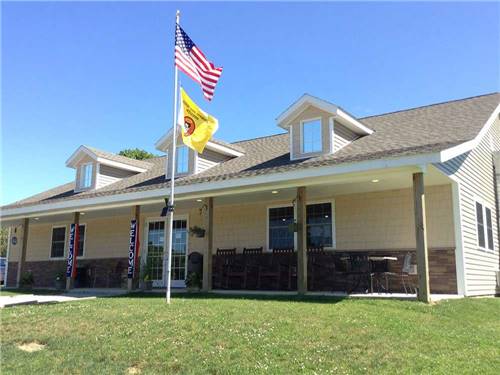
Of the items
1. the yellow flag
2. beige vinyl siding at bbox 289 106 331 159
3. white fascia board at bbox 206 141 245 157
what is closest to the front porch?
beige vinyl siding at bbox 289 106 331 159

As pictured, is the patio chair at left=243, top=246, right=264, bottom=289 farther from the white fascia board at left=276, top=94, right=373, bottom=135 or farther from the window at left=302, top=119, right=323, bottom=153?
the white fascia board at left=276, top=94, right=373, bottom=135

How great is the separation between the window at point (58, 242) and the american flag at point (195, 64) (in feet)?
41.2

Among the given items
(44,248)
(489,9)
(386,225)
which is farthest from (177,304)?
(44,248)

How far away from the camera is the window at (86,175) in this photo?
61.0ft

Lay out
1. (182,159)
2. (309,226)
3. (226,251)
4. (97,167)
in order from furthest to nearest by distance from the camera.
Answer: (97,167)
(182,159)
(226,251)
(309,226)

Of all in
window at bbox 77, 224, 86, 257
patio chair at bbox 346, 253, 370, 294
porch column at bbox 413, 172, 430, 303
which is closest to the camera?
porch column at bbox 413, 172, 430, 303

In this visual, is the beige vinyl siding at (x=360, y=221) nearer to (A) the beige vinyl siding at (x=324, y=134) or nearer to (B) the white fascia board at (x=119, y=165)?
(A) the beige vinyl siding at (x=324, y=134)

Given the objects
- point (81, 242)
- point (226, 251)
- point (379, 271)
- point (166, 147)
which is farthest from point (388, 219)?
point (81, 242)

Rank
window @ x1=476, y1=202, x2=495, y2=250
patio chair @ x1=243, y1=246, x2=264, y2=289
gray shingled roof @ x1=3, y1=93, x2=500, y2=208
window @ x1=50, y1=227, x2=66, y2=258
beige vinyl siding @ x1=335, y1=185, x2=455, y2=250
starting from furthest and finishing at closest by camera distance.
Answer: window @ x1=50, y1=227, x2=66, y2=258
patio chair @ x1=243, y1=246, x2=264, y2=289
window @ x1=476, y1=202, x2=495, y2=250
beige vinyl siding @ x1=335, y1=185, x2=455, y2=250
gray shingled roof @ x1=3, y1=93, x2=500, y2=208

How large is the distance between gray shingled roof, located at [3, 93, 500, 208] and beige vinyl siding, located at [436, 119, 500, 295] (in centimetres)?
83

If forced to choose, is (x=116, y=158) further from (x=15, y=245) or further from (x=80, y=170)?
(x=15, y=245)

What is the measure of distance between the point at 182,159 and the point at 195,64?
15.5 feet

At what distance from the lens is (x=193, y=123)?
11547 millimetres

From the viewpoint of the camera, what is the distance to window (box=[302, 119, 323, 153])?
1302 centimetres
